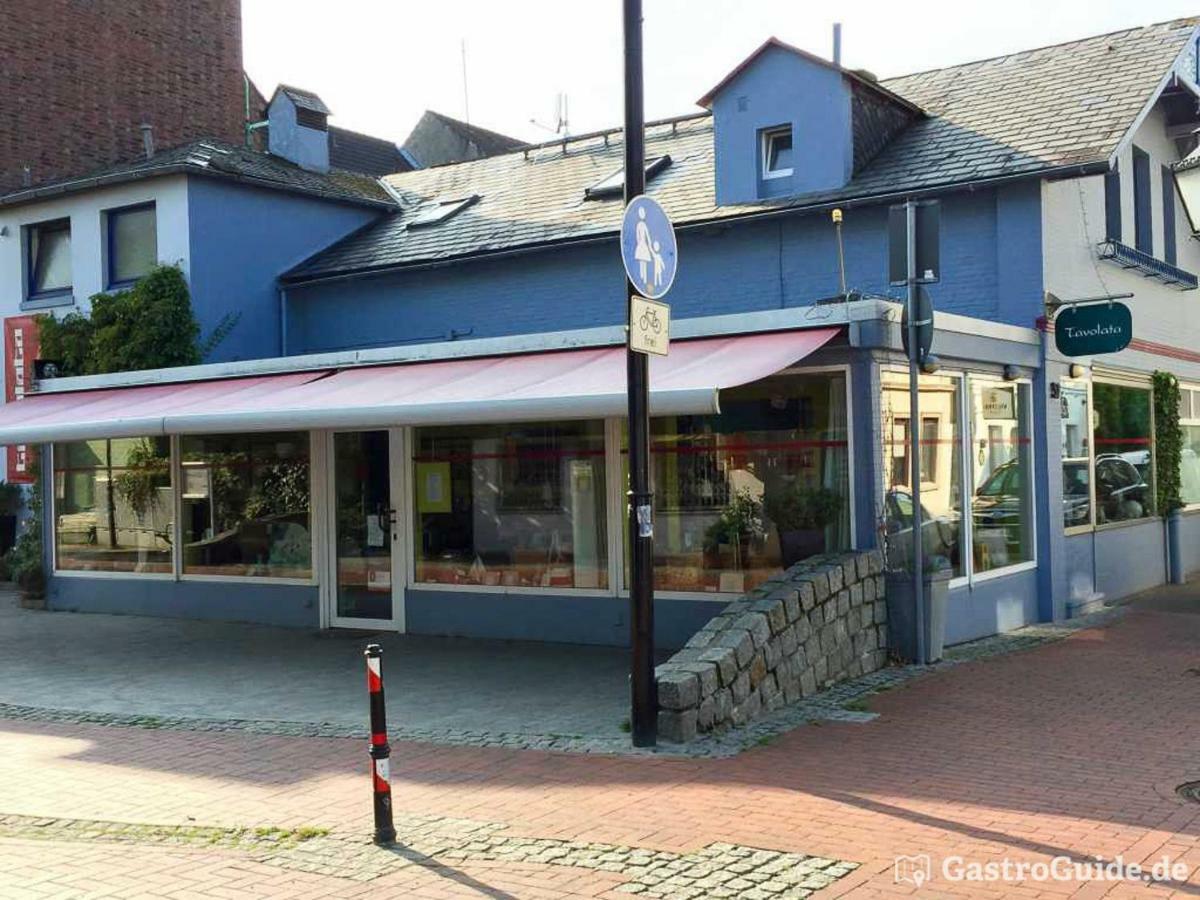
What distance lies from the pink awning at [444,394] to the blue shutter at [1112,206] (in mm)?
6577

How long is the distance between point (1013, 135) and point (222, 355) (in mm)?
10511

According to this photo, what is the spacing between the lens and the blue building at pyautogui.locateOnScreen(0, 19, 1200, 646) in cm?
1077

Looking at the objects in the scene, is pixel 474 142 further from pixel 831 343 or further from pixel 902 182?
pixel 831 343

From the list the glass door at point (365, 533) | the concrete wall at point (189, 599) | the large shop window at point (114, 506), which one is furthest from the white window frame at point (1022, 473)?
the large shop window at point (114, 506)

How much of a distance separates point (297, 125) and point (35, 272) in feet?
15.3

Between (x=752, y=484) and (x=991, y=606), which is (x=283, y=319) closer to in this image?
(x=752, y=484)

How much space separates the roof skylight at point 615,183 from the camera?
17109 millimetres

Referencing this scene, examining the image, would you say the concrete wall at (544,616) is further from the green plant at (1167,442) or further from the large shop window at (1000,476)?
the green plant at (1167,442)

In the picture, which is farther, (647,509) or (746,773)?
(647,509)

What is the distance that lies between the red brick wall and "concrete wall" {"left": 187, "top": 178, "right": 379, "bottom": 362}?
17.8ft

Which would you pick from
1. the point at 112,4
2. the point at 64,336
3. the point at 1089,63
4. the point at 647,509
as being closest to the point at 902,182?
the point at 1089,63

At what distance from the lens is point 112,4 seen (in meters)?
23.1

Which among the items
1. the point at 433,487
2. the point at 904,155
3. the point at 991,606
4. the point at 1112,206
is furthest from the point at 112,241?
the point at 1112,206

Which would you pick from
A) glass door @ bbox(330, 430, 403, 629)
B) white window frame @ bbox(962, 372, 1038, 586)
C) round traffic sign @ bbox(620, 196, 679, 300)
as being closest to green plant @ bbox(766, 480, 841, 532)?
white window frame @ bbox(962, 372, 1038, 586)
